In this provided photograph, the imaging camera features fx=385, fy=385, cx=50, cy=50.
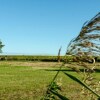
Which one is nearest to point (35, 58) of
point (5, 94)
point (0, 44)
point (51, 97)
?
point (0, 44)

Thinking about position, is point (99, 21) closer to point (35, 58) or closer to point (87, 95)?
point (87, 95)

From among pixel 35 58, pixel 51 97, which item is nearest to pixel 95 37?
pixel 51 97

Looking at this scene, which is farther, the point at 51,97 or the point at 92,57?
the point at 51,97

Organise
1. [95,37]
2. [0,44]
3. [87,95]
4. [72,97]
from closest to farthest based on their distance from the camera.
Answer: [95,37] < [87,95] < [72,97] < [0,44]

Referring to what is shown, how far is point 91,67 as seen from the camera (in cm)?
252

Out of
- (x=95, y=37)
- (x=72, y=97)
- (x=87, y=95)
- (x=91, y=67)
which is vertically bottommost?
(x=72, y=97)

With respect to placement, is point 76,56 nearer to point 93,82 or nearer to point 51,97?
point 93,82

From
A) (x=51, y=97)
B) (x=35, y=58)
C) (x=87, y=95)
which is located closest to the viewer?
(x=87, y=95)

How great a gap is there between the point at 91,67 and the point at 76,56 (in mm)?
133

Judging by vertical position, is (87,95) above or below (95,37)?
below

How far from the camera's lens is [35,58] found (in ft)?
267

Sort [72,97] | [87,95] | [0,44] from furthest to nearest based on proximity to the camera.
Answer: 1. [0,44]
2. [72,97]
3. [87,95]

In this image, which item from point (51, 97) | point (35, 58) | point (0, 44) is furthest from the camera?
point (0, 44)

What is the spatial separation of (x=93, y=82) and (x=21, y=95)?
10713 mm
